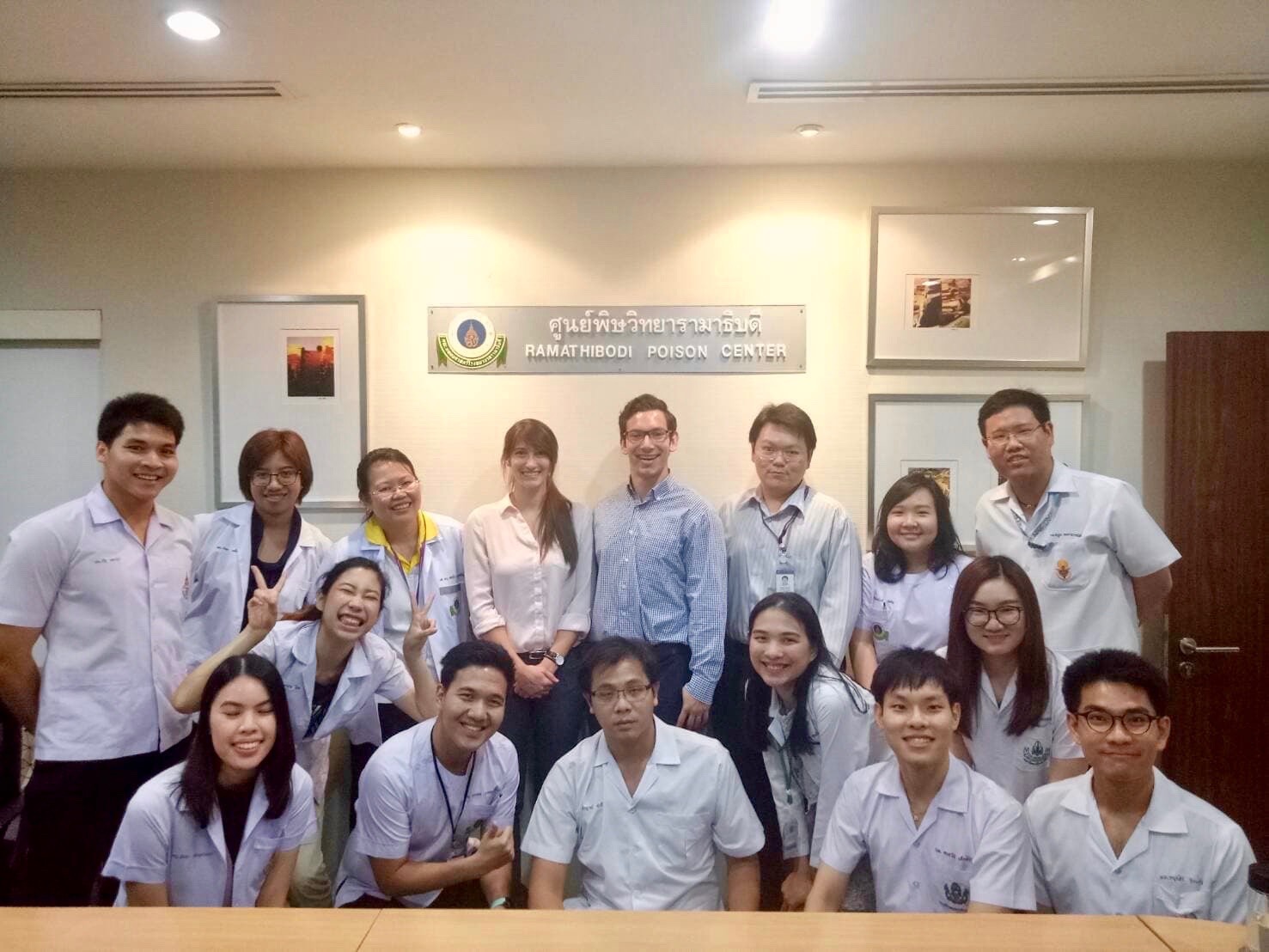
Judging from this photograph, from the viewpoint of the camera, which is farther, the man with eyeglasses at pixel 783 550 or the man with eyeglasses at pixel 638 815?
the man with eyeglasses at pixel 783 550

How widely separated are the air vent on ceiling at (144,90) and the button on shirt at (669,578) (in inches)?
72.6

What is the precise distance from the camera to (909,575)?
111 inches

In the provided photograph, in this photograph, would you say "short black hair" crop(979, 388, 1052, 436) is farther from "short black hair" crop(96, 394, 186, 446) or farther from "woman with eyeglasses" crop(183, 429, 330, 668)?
"short black hair" crop(96, 394, 186, 446)

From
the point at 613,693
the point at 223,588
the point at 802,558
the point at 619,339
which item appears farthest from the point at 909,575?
the point at 223,588

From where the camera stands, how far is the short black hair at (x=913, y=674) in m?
2.03

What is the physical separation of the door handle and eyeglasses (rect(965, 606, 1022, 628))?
151 centimetres

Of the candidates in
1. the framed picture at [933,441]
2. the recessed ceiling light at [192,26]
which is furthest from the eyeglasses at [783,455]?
the recessed ceiling light at [192,26]

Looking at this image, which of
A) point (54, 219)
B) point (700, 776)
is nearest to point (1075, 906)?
point (700, 776)

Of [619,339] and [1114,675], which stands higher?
[619,339]

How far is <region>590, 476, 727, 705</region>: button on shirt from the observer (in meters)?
2.92

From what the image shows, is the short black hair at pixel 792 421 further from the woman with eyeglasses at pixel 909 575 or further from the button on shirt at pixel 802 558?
the woman with eyeglasses at pixel 909 575

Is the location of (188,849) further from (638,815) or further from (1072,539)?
(1072,539)

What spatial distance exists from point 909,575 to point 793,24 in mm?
1694

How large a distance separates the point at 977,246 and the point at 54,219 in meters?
3.80
